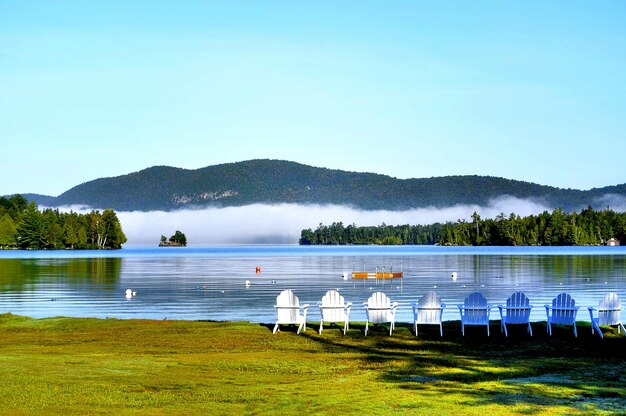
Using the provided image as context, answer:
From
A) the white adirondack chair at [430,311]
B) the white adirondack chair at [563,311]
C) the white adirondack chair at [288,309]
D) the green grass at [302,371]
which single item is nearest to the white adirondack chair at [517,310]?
the green grass at [302,371]

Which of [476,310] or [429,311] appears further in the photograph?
[429,311]

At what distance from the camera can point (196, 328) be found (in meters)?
25.2

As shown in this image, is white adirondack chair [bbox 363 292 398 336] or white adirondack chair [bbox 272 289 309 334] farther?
white adirondack chair [bbox 363 292 398 336]

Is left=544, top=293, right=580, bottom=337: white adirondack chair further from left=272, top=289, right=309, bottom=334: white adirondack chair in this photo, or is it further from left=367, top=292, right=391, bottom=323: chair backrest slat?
left=272, top=289, right=309, bottom=334: white adirondack chair

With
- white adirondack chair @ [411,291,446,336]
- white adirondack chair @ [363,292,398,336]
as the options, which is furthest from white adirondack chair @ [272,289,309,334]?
white adirondack chair @ [411,291,446,336]

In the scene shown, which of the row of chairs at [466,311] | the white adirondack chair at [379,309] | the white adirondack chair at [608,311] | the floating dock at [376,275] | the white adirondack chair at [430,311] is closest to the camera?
the white adirondack chair at [608,311]

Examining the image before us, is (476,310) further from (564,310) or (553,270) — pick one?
(553,270)

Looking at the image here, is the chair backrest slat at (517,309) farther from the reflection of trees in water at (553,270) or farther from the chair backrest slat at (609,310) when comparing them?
the reflection of trees in water at (553,270)

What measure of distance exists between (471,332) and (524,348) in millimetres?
2979

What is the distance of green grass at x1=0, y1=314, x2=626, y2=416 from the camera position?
1379 cm

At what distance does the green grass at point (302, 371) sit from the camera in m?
13.8

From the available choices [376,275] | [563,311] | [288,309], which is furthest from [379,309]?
[376,275]

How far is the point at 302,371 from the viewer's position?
57.4 ft

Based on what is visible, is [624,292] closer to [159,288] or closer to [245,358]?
[159,288]
